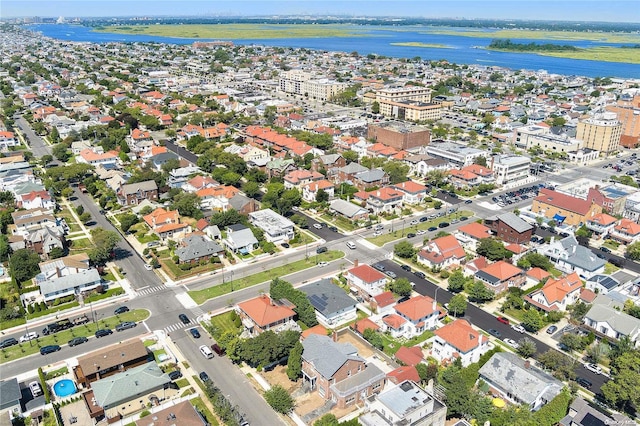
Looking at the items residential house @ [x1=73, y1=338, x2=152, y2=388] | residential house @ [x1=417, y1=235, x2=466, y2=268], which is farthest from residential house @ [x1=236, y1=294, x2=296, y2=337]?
residential house @ [x1=417, y1=235, x2=466, y2=268]

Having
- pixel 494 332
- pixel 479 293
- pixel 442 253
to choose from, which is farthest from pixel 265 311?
pixel 442 253

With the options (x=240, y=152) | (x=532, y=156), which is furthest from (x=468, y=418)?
(x=532, y=156)

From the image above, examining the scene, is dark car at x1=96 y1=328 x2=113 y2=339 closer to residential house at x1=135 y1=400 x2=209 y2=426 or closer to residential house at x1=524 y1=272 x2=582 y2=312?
residential house at x1=135 y1=400 x2=209 y2=426

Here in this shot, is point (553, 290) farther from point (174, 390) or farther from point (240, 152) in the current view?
point (240, 152)

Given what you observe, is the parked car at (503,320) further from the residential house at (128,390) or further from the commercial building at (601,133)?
the commercial building at (601,133)

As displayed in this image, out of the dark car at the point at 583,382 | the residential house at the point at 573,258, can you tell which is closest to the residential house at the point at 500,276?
the residential house at the point at 573,258

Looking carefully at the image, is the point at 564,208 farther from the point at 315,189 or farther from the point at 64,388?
the point at 64,388

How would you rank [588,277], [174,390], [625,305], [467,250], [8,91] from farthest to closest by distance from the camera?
[8,91], [467,250], [588,277], [625,305], [174,390]
